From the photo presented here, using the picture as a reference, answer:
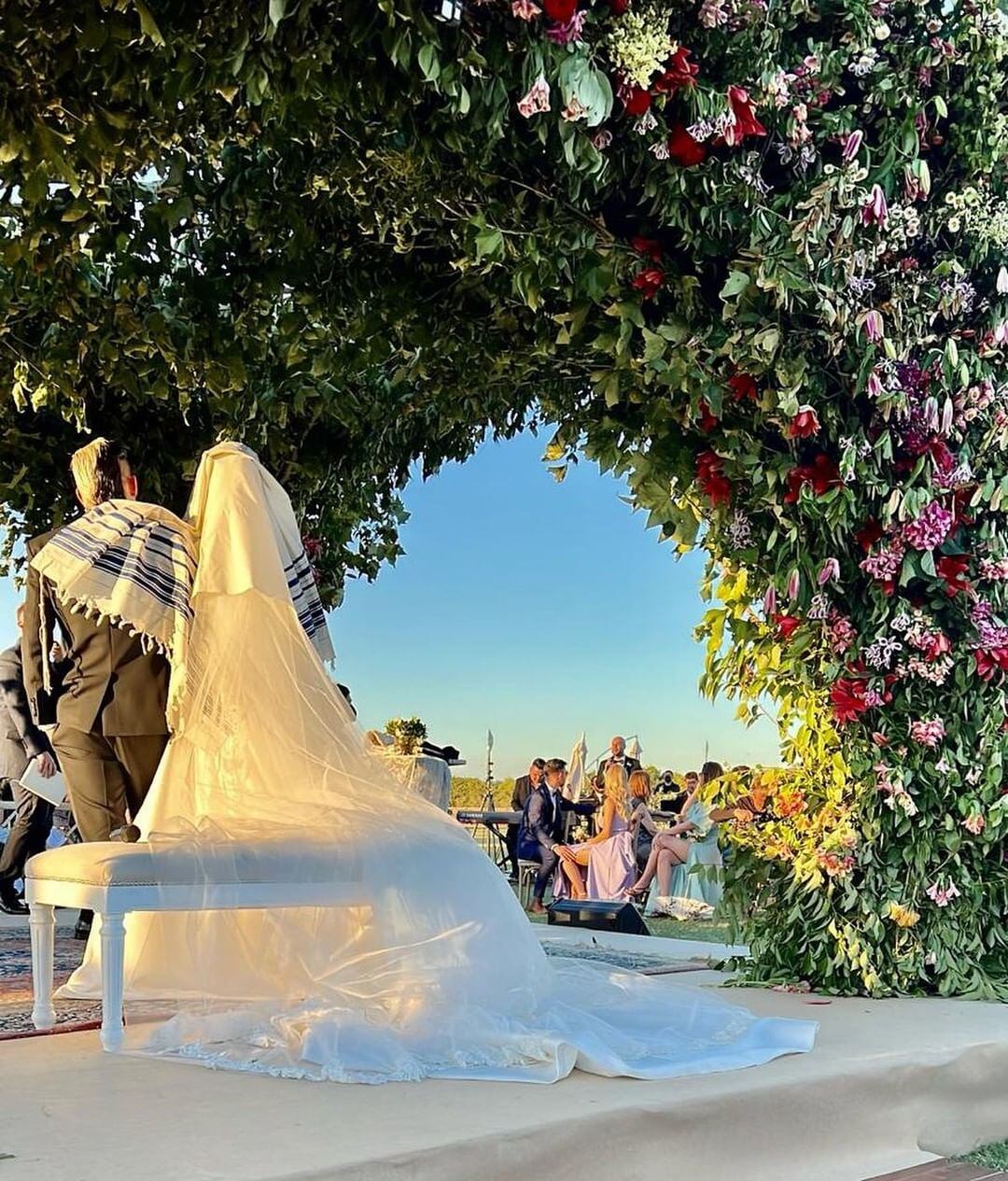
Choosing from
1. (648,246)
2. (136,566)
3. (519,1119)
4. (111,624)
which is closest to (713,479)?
(648,246)

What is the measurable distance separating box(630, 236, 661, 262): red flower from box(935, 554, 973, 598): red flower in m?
1.42

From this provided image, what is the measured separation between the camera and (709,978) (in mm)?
5012

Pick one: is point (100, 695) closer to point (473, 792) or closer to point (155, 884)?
point (155, 884)

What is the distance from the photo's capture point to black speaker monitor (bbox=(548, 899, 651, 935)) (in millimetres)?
7629

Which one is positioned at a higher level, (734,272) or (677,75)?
(677,75)

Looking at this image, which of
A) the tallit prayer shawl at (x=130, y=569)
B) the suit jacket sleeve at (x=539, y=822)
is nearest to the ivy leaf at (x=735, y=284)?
the tallit prayer shawl at (x=130, y=569)

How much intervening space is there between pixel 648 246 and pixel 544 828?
281 inches

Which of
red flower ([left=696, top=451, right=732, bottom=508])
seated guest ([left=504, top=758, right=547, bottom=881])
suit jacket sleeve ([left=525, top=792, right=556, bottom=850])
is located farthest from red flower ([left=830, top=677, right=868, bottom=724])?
seated guest ([left=504, top=758, right=547, bottom=881])

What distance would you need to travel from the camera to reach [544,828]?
10.7 meters

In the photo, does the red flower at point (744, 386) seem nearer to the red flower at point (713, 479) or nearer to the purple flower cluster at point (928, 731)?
the red flower at point (713, 479)

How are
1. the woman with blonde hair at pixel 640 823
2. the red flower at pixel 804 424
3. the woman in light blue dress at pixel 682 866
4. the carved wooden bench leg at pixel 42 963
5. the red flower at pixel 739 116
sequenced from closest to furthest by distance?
the carved wooden bench leg at pixel 42 963 < the red flower at pixel 739 116 < the red flower at pixel 804 424 < the woman in light blue dress at pixel 682 866 < the woman with blonde hair at pixel 640 823

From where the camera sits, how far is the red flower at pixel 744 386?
14.2 feet

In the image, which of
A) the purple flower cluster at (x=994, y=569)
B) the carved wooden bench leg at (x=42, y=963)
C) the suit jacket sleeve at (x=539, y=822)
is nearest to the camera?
the carved wooden bench leg at (x=42, y=963)

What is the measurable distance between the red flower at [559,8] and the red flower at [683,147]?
1.90 feet
